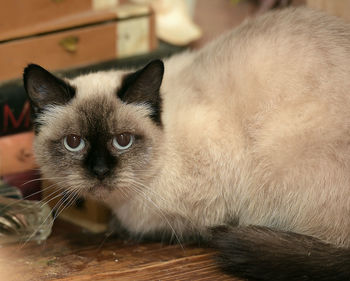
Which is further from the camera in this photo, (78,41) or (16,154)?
(78,41)

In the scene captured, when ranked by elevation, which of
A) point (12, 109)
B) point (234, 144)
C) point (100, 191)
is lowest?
point (100, 191)

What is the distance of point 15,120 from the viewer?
2.15m

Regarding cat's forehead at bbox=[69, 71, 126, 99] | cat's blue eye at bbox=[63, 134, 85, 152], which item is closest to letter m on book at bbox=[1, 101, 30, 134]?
cat's forehead at bbox=[69, 71, 126, 99]

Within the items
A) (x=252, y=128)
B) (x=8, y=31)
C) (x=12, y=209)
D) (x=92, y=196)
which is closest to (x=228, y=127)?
(x=252, y=128)

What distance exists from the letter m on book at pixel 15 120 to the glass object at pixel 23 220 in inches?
12.6

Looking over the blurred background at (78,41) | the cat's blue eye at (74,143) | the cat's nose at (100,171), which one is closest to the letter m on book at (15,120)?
the blurred background at (78,41)

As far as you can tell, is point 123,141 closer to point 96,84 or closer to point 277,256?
point 96,84

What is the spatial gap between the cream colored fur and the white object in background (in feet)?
2.54

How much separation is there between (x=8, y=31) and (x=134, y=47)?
0.58 m

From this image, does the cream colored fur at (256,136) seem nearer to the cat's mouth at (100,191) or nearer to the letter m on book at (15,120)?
the cat's mouth at (100,191)

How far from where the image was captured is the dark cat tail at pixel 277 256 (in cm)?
149

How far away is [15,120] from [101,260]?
0.71 metres

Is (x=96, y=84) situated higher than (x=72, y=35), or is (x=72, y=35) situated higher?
(x=72, y=35)

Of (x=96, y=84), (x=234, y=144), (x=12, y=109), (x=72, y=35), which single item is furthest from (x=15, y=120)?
(x=234, y=144)
